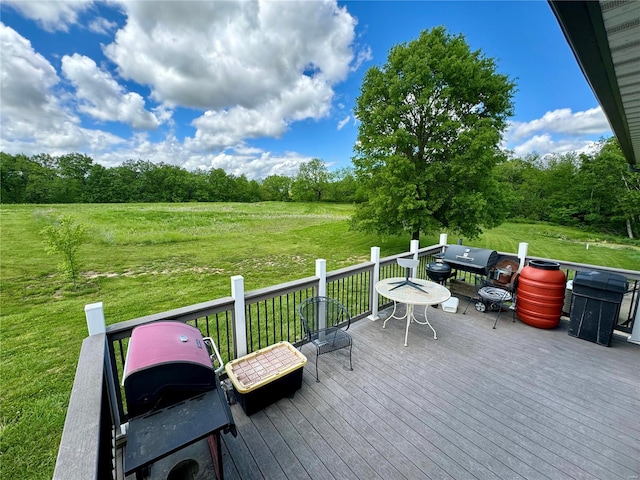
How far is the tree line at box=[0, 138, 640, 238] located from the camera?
17750 millimetres

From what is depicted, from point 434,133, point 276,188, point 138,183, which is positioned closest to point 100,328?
point 434,133

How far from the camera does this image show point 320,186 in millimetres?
42719

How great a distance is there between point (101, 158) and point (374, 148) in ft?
167

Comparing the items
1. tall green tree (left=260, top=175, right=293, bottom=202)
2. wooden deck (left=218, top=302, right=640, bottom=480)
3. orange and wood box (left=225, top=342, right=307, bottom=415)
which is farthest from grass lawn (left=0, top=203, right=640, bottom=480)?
tall green tree (left=260, top=175, right=293, bottom=202)

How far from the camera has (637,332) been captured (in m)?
3.46

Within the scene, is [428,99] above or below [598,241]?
above

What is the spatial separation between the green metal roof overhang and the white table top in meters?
2.42

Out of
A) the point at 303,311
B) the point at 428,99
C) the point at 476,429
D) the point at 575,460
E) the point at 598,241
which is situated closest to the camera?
the point at 575,460

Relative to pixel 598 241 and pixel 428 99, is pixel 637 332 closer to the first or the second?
pixel 428 99

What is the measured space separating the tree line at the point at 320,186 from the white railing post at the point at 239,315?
8642mm

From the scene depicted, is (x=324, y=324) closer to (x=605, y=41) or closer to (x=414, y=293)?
(x=414, y=293)

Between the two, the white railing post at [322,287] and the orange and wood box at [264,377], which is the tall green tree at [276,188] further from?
the orange and wood box at [264,377]

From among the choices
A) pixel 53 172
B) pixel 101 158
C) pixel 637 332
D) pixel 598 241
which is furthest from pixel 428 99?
pixel 101 158

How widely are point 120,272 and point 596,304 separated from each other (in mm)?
11481
